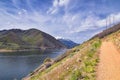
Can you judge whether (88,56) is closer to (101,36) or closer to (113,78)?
(113,78)

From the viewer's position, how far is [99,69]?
26.2 meters

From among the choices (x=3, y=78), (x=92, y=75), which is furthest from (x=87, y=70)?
(x=3, y=78)

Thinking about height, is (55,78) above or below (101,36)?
below

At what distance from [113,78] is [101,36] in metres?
67.7

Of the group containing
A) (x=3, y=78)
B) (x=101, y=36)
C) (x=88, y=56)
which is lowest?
(x=3, y=78)

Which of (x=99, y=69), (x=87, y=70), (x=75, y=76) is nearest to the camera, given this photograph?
(x=75, y=76)

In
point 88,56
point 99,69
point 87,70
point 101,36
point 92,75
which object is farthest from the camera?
point 101,36

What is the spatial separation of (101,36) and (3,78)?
119 ft

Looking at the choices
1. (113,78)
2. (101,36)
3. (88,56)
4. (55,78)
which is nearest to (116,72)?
(113,78)

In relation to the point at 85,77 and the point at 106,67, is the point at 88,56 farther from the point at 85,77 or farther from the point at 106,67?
the point at 85,77

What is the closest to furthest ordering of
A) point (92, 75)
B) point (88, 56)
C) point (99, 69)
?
point (92, 75)
point (99, 69)
point (88, 56)

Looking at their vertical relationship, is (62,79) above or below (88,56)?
below

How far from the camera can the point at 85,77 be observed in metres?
21.0

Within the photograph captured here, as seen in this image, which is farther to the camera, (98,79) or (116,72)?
(116,72)
